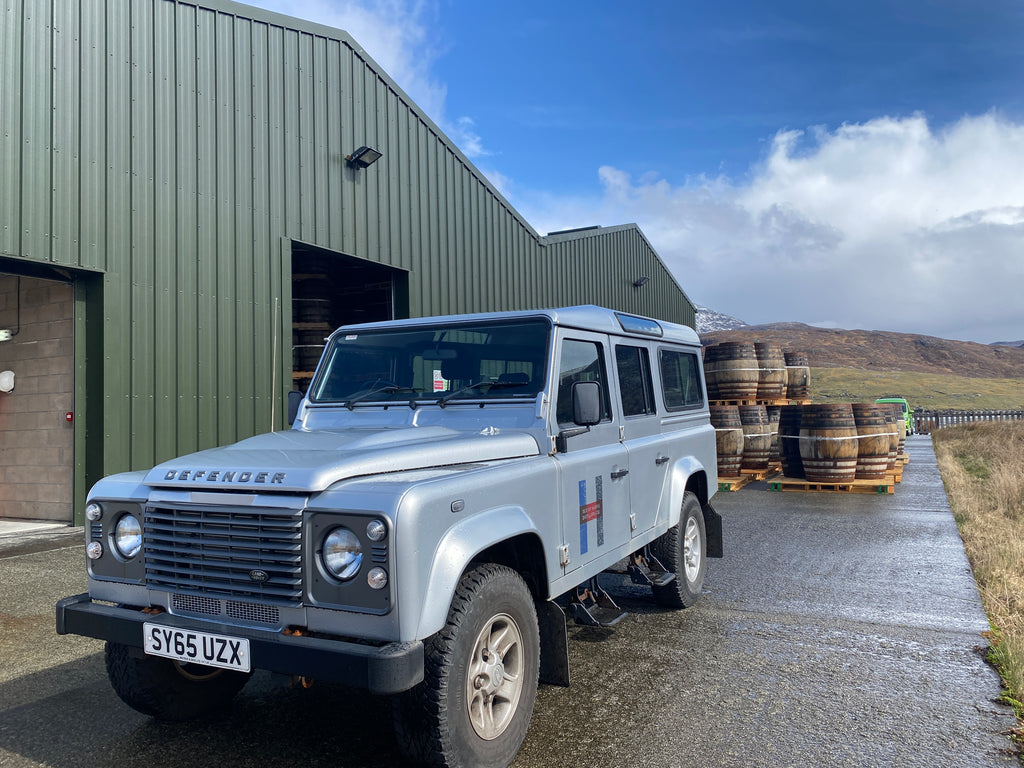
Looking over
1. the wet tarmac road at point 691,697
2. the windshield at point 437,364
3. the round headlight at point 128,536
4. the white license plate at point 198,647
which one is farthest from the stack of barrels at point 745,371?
the white license plate at point 198,647

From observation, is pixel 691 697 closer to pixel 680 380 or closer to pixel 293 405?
pixel 680 380

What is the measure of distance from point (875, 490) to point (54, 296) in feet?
37.1

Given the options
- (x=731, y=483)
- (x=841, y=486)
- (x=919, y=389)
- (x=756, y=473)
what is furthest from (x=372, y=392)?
(x=919, y=389)

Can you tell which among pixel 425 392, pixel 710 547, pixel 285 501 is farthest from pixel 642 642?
pixel 285 501

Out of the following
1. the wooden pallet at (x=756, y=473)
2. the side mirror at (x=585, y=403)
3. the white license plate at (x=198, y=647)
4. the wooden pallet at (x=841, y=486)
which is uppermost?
the side mirror at (x=585, y=403)

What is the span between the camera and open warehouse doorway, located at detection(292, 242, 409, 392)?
35.4 ft

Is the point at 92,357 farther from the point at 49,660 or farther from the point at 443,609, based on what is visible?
the point at 443,609

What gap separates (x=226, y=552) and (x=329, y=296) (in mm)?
9156

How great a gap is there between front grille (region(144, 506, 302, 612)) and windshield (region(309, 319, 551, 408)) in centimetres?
134

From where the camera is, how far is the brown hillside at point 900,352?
98.8 metres

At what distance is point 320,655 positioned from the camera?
7.91 feet

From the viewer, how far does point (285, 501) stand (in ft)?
8.46

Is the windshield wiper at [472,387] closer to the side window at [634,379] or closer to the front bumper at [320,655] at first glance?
the side window at [634,379]

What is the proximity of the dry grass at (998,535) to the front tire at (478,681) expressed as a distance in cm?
243
